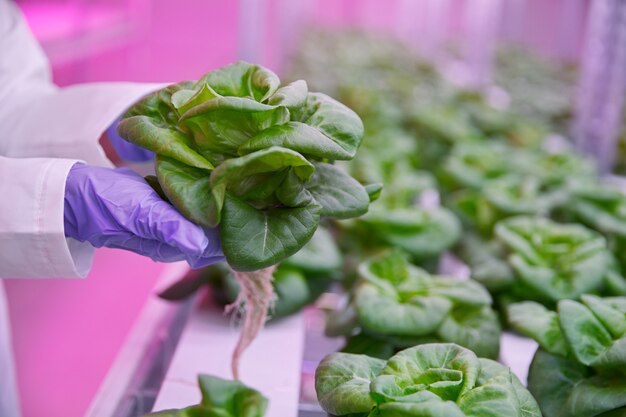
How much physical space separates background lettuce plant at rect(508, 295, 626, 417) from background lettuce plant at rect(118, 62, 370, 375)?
325mm

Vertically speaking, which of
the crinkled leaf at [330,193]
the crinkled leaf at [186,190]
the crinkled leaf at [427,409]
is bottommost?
the crinkled leaf at [427,409]

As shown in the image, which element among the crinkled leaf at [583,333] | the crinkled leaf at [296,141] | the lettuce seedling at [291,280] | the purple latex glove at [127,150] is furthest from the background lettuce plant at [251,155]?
the lettuce seedling at [291,280]

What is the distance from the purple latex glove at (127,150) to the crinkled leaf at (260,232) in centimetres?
32

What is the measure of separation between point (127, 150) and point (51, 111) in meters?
0.12

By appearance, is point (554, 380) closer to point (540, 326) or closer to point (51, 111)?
point (540, 326)

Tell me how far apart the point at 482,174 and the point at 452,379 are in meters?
1.19

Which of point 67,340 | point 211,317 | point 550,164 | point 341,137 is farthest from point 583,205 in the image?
point 67,340

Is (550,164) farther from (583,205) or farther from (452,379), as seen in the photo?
(452,379)

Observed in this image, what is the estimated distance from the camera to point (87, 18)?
11.8ft

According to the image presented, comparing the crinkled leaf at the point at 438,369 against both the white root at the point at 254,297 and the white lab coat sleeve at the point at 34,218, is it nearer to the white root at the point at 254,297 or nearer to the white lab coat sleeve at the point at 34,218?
the white root at the point at 254,297

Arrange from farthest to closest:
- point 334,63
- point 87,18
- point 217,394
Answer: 1. point 334,63
2. point 87,18
3. point 217,394

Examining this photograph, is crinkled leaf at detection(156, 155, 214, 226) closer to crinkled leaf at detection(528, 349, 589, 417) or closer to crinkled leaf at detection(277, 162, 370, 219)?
crinkled leaf at detection(277, 162, 370, 219)

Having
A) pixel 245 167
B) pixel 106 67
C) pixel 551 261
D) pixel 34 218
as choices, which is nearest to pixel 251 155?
pixel 245 167

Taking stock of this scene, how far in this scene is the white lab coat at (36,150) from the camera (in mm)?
817
